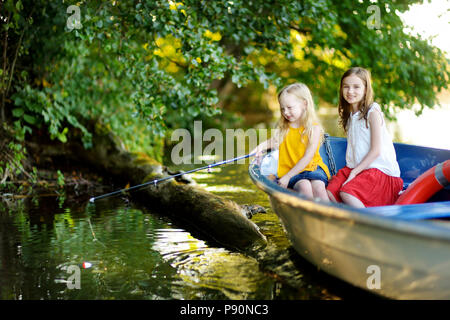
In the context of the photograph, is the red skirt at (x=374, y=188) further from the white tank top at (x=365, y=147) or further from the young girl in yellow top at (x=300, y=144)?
the young girl in yellow top at (x=300, y=144)

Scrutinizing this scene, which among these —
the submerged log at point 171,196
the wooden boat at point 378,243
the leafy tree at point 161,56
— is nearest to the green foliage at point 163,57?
the leafy tree at point 161,56

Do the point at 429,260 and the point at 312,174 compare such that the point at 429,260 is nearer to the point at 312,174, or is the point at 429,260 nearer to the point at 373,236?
the point at 373,236

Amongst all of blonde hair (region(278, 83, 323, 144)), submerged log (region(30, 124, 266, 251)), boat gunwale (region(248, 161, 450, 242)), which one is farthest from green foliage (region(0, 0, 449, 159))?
boat gunwale (region(248, 161, 450, 242))

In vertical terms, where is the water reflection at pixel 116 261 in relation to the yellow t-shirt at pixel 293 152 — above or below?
below

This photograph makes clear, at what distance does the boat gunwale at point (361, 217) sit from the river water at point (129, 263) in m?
0.60

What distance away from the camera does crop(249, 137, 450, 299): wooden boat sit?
7.73 feet

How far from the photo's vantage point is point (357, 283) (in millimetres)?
2898

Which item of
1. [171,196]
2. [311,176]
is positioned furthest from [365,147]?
[171,196]

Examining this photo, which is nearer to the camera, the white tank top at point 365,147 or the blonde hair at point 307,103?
the white tank top at point 365,147

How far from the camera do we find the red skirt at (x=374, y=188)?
3566 millimetres

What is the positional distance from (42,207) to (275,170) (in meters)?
2.74

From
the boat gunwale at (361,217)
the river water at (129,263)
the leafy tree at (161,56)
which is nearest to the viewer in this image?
the boat gunwale at (361,217)

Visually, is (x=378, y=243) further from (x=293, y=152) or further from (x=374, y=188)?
(x=293, y=152)

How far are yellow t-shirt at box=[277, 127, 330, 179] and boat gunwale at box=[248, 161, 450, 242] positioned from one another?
747mm
